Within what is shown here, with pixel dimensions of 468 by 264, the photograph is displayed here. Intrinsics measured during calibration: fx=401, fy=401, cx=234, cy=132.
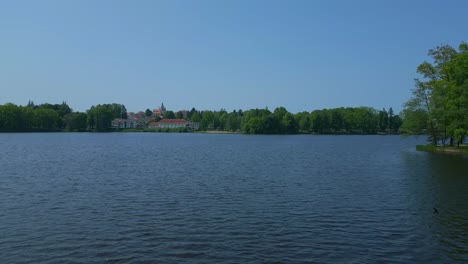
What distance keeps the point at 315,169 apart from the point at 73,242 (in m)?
30.7

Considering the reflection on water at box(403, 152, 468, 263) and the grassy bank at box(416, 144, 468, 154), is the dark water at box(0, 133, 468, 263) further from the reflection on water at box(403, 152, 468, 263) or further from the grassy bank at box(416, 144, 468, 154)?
the grassy bank at box(416, 144, 468, 154)

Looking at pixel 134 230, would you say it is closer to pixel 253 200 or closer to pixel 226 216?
pixel 226 216

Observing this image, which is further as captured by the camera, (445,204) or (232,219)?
(445,204)

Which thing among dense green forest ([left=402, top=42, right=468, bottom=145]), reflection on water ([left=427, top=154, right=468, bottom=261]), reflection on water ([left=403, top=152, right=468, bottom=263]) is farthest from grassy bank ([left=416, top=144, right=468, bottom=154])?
reflection on water ([left=427, top=154, right=468, bottom=261])

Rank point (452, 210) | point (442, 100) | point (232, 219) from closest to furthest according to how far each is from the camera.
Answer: point (232, 219) → point (452, 210) → point (442, 100)

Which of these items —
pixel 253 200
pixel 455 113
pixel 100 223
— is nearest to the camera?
pixel 100 223

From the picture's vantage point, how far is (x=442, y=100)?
62250 mm

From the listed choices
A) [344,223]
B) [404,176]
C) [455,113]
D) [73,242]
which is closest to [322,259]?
[344,223]

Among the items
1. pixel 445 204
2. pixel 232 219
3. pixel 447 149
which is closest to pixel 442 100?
pixel 447 149

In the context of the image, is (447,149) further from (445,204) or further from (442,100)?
(445,204)

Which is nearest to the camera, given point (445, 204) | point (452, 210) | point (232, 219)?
point (232, 219)

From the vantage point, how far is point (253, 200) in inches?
991

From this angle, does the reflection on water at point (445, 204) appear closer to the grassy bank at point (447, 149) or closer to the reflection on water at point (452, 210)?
the reflection on water at point (452, 210)

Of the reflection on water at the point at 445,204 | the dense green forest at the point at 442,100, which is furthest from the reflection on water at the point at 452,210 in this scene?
the dense green forest at the point at 442,100
